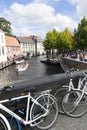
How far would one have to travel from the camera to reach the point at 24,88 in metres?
3.91

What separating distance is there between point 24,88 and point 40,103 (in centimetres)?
37

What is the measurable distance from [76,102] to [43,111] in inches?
39.6

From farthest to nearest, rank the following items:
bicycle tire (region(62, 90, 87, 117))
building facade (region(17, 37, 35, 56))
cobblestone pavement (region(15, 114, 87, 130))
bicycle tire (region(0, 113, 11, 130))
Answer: building facade (region(17, 37, 35, 56))
bicycle tire (region(62, 90, 87, 117))
cobblestone pavement (region(15, 114, 87, 130))
bicycle tire (region(0, 113, 11, 130))

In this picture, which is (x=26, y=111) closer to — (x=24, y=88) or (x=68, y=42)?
(x=24, y=88)

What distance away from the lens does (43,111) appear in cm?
404

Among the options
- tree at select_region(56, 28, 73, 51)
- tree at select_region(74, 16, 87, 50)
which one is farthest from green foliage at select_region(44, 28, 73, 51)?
tree at select_region(74, 16, 87, 50)

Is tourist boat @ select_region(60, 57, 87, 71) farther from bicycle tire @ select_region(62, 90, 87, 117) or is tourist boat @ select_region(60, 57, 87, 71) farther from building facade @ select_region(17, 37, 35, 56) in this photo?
building facade @ select_region(17, 37, 35, 56)

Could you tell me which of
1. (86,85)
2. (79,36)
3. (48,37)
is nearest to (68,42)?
(48,37)

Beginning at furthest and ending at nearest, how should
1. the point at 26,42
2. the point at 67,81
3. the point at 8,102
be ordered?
the point at 26,42, the point at 67,81, the point at 8,102

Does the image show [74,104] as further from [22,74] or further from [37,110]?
[22,74]

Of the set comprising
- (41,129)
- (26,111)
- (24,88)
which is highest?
(24,88)

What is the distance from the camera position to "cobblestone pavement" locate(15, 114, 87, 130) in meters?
4.21

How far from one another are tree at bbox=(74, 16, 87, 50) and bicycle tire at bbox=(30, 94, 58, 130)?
37.3 m

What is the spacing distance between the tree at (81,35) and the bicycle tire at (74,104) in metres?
36.5
